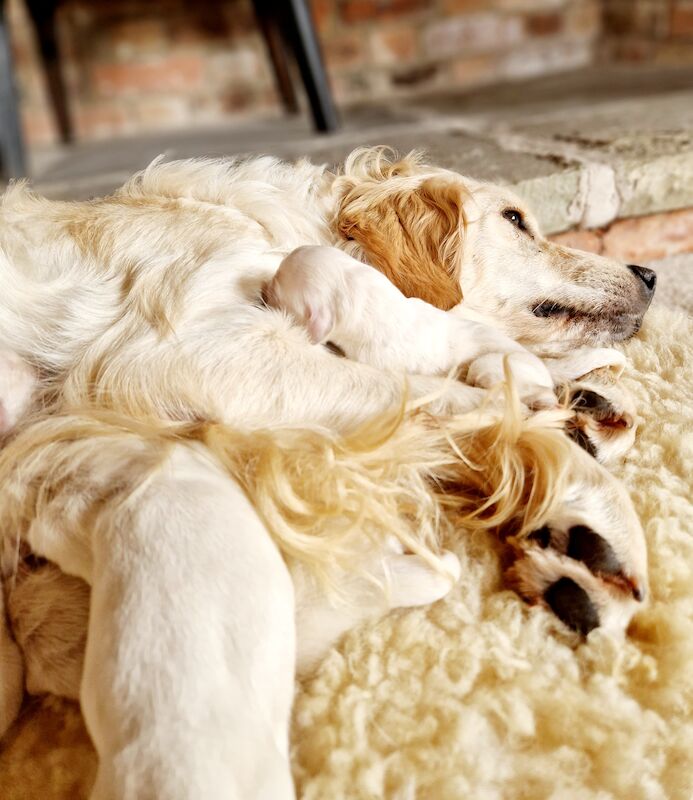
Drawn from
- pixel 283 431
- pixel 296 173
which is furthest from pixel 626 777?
pixel 296 173

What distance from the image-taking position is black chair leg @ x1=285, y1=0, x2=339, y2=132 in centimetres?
235

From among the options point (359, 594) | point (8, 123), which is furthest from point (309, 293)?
point (8, 123)

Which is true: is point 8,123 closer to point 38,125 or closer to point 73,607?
point 38,125

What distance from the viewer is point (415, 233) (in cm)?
117

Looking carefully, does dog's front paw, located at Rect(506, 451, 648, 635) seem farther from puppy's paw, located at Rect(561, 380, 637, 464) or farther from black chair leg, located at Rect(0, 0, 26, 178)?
black chair leg, located at Rect(0, 0, 26, 178)

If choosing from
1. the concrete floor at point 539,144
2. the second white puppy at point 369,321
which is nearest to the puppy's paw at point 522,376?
the second white puppy at point 369,321

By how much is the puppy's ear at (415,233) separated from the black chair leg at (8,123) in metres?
1.51

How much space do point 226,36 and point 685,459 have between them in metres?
3.14

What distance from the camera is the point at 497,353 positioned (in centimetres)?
102

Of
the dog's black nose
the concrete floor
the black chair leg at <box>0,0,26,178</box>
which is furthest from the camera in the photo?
the black chair leg at <box>0,0,26,178</box>

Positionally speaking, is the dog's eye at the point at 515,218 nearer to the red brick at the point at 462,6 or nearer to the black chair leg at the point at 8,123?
the black chair leg at the point at 8,123

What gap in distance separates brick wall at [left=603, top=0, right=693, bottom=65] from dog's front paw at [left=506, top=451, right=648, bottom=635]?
11.1 ft

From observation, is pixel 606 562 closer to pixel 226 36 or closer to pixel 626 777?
pixel 626 777

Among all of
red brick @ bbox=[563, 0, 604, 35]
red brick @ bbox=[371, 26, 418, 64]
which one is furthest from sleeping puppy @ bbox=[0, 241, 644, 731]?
red brick @ bbox=[563, 0, 604, 35]
